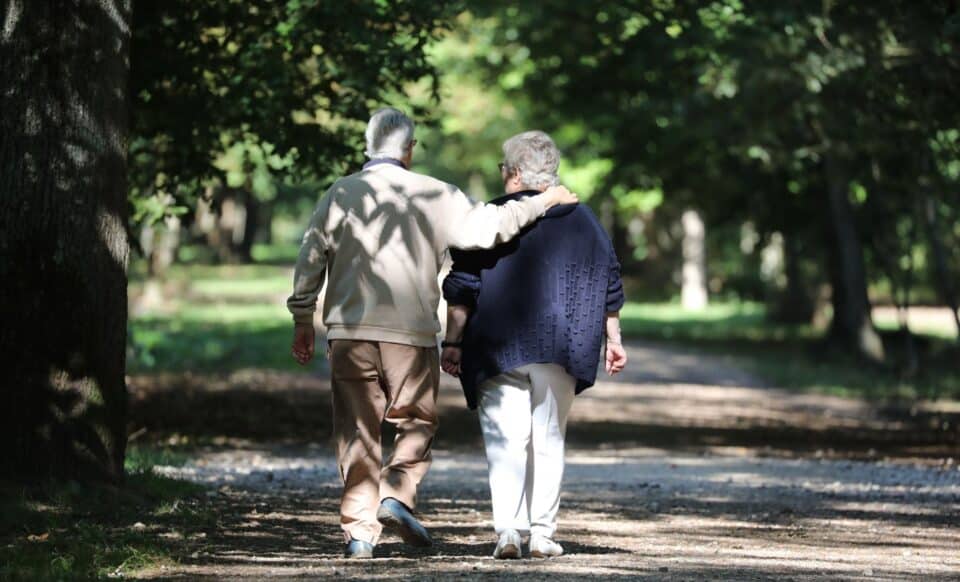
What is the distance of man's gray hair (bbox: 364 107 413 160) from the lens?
24.0 ft

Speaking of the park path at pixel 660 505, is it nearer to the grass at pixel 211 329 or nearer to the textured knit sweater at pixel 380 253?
the textured knit sweater at pixel 380 253

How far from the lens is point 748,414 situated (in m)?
20.7

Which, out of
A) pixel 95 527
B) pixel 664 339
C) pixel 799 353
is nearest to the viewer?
pixel 95 527

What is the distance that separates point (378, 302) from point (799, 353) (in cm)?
2681

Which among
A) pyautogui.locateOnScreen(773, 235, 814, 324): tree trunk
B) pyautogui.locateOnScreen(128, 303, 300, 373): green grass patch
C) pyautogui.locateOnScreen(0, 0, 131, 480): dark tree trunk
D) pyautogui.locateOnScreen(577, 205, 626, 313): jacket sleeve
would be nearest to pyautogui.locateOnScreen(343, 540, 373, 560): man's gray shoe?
pyautogui.locateOnScreen(577, 205, 626, 313): jacket sleeve

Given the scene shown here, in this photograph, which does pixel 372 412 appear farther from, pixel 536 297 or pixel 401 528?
pixel 536 297

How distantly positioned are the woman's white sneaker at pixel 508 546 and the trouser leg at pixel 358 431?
0.58 meters

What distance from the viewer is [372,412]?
7277 millimetres

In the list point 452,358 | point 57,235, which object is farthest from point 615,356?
point 57,235

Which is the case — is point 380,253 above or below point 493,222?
below

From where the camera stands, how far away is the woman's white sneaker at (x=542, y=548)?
721 centimetres

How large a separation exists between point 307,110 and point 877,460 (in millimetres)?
6371

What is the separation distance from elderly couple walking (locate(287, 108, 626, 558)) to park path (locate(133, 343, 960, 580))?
341mm

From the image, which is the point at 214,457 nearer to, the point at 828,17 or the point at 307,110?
the point at 307,110
